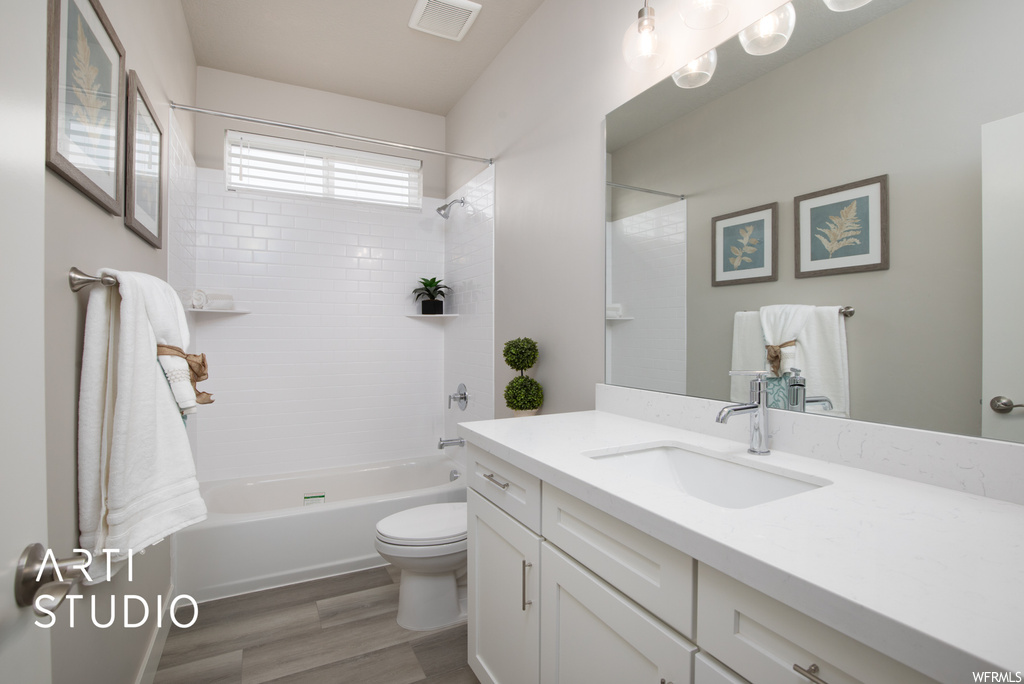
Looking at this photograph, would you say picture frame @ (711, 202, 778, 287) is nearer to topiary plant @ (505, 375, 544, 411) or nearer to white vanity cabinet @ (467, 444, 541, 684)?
white vanity cabinet @ (467, 444, 541, 684)

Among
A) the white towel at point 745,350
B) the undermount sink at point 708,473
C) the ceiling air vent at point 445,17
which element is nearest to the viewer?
the undermount sink at point 708,473

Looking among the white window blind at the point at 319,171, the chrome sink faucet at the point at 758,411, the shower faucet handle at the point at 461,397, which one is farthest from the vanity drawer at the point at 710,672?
the white window blind at the point at 319,171

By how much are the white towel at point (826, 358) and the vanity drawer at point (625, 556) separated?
607 millimetres

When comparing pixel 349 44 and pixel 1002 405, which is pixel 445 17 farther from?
pixel 1002 405

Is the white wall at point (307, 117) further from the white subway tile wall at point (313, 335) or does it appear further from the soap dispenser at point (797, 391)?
the soap dispenser at point (797, 391)

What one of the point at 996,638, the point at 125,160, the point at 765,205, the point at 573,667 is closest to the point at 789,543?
the point at 996,638

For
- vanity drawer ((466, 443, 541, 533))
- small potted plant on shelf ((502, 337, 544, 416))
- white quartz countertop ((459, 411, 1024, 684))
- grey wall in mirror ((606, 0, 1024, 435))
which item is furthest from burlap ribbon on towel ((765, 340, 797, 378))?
small potted plant on shelf ((502, 337, 544, 416))

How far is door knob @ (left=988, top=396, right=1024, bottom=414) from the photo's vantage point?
875mm

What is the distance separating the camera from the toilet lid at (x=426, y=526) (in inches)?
77.4

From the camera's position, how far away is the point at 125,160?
4.93 ft

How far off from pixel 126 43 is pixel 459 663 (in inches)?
91.9

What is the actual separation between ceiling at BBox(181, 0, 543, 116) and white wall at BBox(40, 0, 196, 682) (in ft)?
2.64

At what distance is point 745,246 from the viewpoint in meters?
1.36

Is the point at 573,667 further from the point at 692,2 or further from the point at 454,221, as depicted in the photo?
the point at 454,221
